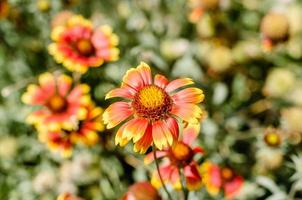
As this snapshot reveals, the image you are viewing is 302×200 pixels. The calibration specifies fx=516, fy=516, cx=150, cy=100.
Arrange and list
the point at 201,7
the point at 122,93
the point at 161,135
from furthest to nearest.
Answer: the point at 201,7, the point at 122,93, the point at 161,135

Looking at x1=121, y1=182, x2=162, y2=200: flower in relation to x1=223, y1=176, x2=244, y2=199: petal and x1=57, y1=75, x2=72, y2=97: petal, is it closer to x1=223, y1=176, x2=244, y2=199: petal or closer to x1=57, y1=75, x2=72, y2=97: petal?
x1=223, y1=176, x2=244, y2=199: petal

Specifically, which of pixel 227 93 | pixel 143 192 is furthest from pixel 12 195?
pixel 227 93

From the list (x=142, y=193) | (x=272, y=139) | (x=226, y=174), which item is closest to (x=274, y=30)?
(x=272, y=139)

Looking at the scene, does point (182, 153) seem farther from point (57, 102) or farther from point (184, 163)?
point (57, 102)

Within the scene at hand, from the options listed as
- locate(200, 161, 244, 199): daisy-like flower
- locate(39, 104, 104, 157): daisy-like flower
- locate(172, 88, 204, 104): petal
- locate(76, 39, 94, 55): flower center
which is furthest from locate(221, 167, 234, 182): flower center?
locate(76, 39, 94, 55): flower center

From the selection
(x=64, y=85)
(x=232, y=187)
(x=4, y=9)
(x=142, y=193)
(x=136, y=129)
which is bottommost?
(x=232, y=187)

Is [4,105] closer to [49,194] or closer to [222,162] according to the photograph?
[49,194]

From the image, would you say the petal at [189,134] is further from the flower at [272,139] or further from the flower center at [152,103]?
the flower at [272,139]
